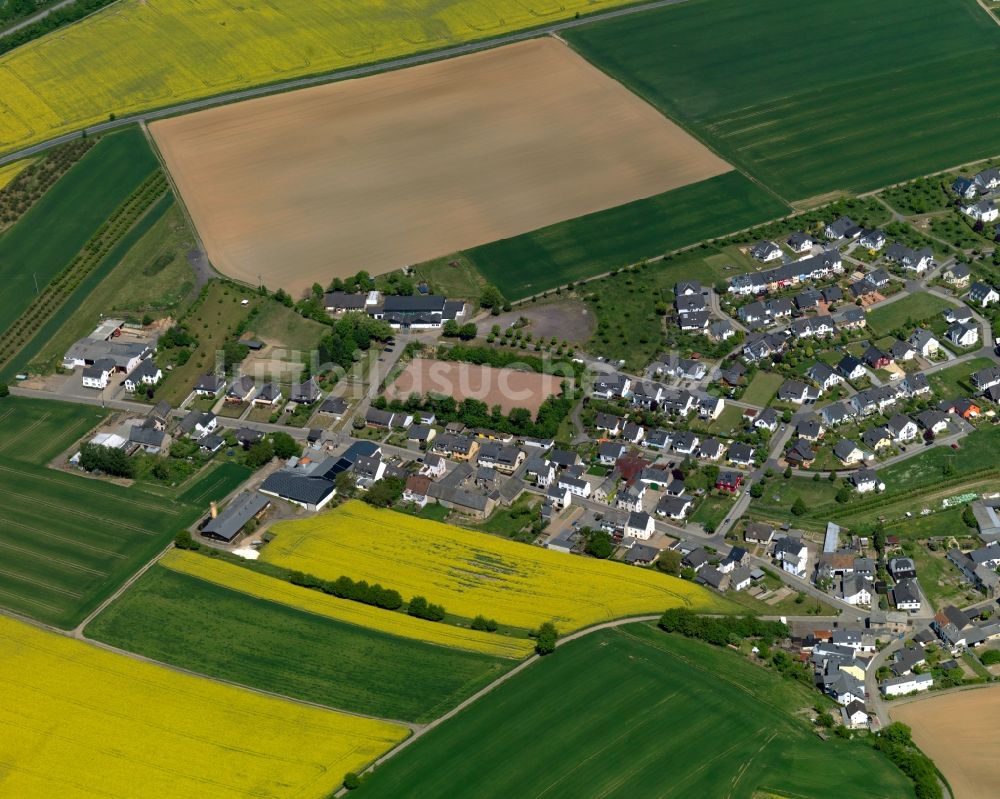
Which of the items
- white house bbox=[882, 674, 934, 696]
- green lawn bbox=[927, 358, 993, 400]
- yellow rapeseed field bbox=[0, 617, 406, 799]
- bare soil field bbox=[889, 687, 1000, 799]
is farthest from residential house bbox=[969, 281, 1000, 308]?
yellow rapeseed field bbox=[0, 617, 406, 799]

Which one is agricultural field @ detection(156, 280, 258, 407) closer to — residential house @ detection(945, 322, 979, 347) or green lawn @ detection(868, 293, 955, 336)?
green lawn @ detection(868, 293, 955, 336)

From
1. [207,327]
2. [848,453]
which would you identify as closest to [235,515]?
[207,327]

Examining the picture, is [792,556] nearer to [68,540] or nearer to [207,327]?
[68,540]

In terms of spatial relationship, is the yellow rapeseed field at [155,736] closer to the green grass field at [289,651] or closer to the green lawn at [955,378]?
the green grass field at [289,651]

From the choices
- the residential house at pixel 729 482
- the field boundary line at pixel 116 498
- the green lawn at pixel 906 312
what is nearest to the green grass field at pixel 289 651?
the field boundary line at pixel 116 498

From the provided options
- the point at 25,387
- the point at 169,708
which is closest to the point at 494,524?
the point at 169,708
